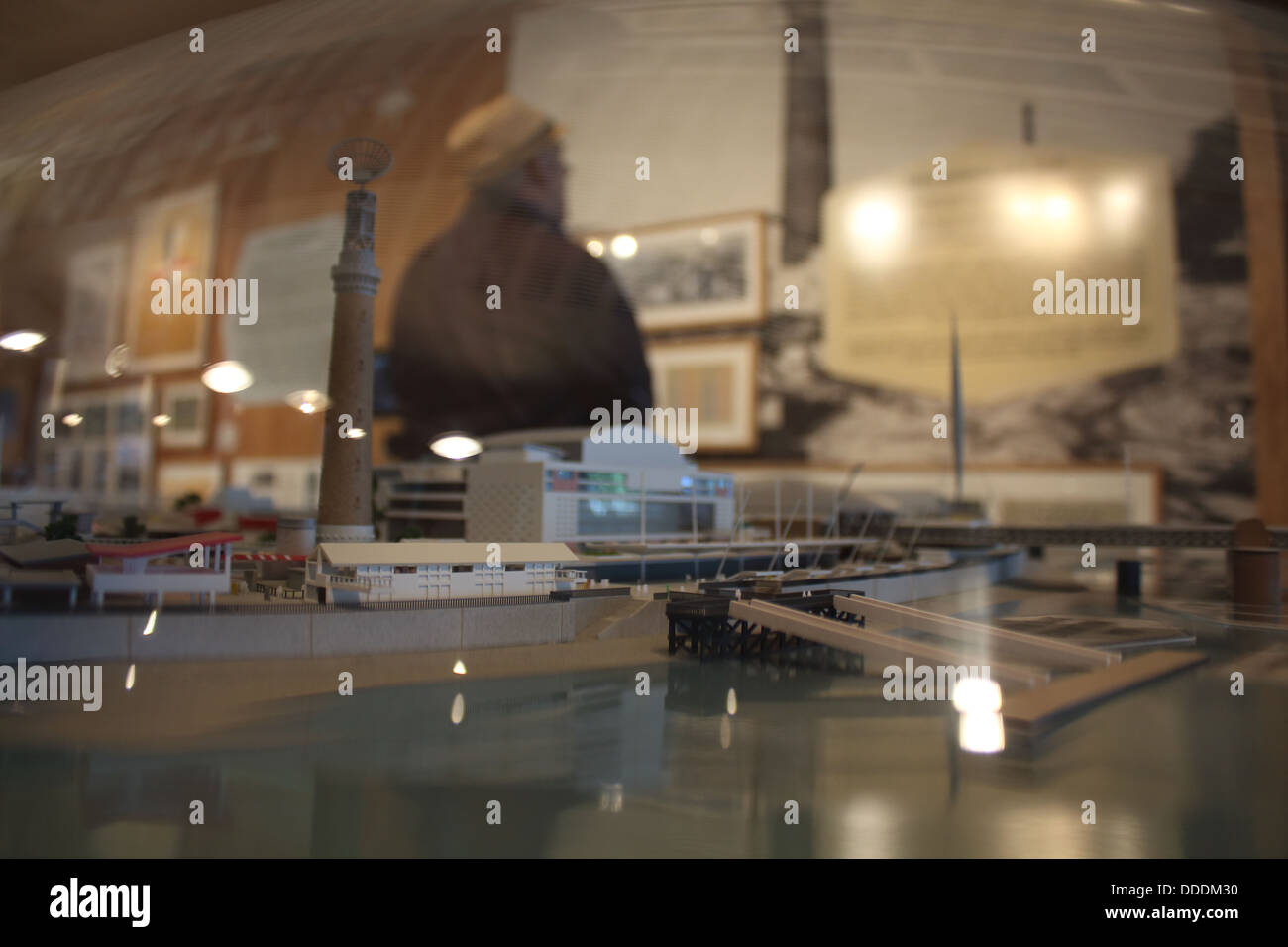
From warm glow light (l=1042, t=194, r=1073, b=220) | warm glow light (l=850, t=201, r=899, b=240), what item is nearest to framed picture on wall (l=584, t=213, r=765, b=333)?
warm glow light (l=850, t=201, r=899, b=240)

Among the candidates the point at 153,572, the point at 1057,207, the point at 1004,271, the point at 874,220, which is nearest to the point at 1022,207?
the point at 1057,207

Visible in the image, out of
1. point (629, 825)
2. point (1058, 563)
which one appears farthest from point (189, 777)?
point (1058, 563)

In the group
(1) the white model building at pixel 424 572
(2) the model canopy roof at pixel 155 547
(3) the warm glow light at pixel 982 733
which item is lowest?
(3) the warm glow light at pixel 982 733

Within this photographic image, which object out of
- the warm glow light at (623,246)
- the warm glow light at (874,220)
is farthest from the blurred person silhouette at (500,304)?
the warm glow light at (874,220)

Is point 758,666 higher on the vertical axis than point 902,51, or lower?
lower

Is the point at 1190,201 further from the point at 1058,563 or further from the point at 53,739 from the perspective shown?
the point at 53,739

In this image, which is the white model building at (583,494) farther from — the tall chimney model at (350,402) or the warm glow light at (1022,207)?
the warm glow light at (1022,207)
